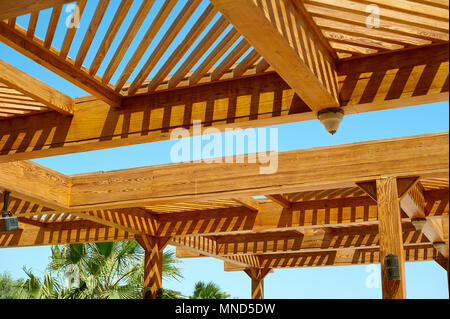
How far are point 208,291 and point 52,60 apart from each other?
10.0 m

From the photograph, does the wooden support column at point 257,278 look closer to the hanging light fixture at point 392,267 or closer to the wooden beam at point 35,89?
the wooden beam at point 35,89

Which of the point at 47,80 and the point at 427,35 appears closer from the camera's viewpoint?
the point at 427,35

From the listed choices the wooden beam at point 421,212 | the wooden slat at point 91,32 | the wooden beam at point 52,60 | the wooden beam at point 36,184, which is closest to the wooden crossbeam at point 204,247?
the wooden beam at point 36,184

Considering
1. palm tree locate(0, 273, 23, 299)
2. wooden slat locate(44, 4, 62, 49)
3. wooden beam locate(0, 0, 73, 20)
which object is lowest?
palm tree locate(0, 273, 23, 299)

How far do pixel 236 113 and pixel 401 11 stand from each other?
1.34 metres

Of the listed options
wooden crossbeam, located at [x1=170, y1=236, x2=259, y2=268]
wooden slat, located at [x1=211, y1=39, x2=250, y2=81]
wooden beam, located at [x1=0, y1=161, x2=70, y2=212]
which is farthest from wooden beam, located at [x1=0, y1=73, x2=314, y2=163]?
wooden crossbeam, located at [x1=170, y1=236, x2=259, y2=268]

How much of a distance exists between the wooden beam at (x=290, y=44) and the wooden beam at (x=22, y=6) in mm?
713

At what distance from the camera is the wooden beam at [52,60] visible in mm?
3119

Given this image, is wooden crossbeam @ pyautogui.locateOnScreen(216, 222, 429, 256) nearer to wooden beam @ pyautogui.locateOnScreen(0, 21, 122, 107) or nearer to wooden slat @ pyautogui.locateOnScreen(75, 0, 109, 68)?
wooden beam @ pyautogui.locateOnScreen(0, 21, 122, 107)

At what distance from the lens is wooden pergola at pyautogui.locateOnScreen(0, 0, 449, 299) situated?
2008 millimetres
